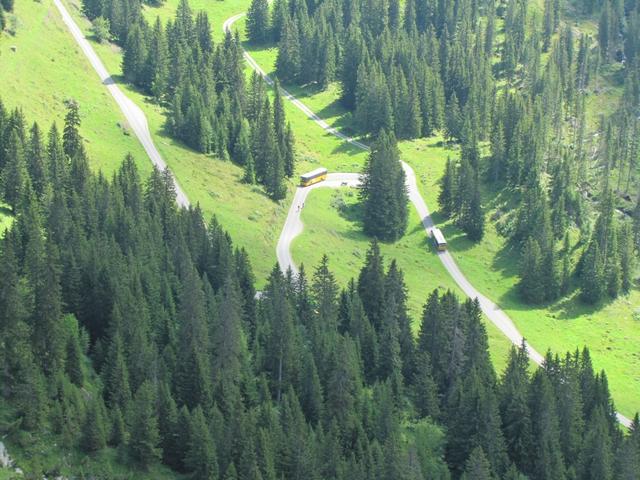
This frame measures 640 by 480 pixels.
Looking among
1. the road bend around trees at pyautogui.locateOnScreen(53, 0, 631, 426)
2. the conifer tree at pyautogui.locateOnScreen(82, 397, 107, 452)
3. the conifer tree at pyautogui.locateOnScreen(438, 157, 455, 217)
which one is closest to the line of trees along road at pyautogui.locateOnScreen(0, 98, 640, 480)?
Answer: the conifer tree at pyautogui.locateOnScreen(82, 397, 107, 452)

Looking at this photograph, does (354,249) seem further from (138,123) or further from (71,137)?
(71,137)

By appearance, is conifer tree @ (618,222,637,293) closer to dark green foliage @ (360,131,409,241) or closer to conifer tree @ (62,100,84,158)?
dark green foliage @ (360,131,409,241)

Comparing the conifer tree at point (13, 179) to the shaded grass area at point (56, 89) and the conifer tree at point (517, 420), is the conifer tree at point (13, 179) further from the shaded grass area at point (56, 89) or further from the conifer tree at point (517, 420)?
the conifer tree at point (517, 420)

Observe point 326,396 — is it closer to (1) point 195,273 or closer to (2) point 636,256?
(1) point 195,273

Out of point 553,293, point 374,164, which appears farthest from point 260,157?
point 553,293

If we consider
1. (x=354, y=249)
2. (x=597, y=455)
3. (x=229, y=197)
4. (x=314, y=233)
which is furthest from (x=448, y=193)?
(x=597, y=455)

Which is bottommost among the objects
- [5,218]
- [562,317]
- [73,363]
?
[562,317]
